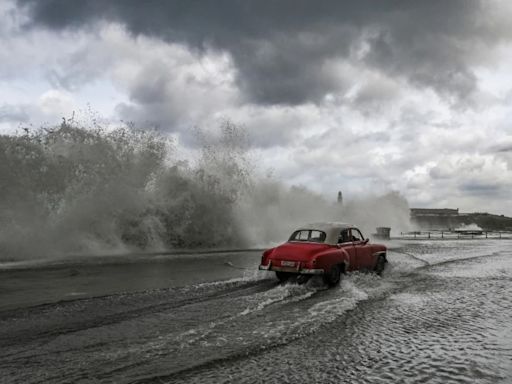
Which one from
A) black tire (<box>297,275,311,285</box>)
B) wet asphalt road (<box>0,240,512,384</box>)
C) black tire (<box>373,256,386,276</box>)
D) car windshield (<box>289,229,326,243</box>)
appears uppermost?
car windshield (<box>289,229,326,243</box>)

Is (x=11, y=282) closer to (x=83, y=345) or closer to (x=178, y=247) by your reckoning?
(x=83, y=345)

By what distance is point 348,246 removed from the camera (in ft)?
42.0

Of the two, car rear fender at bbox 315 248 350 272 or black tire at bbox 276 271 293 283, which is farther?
black tire at bbox 276 271 293 283

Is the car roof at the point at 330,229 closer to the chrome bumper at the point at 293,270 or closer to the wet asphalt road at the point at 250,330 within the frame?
the wet asphalt road at the point at 250,330

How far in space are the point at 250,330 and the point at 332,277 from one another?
5.04 meters

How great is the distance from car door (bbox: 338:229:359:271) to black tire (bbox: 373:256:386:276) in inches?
57.9

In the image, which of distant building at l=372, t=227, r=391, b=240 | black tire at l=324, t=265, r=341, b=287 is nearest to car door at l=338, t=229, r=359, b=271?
black tire at l=324, t=265, r=341, b=287

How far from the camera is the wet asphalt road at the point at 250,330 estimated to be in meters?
4.98

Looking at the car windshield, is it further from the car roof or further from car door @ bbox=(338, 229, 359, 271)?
car door @ bbox=(338, 229, 359, 271)

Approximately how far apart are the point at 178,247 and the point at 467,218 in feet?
381

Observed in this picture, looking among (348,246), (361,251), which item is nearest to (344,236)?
(348,246)

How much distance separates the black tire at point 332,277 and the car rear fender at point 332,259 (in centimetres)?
10

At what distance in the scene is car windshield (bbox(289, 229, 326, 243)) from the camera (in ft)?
41.1

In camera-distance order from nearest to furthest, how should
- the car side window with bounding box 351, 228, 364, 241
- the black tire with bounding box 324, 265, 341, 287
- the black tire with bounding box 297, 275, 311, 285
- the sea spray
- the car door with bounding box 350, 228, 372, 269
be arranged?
the black tire with bounding box 324, 265, 341, 287 < the black tire with bounding box 297, 275, 311, 285 < the car door with bounding box 350, 228, 372, 269 < the car side window with bounding box 351, 228, 364, 241 < the sea spray
